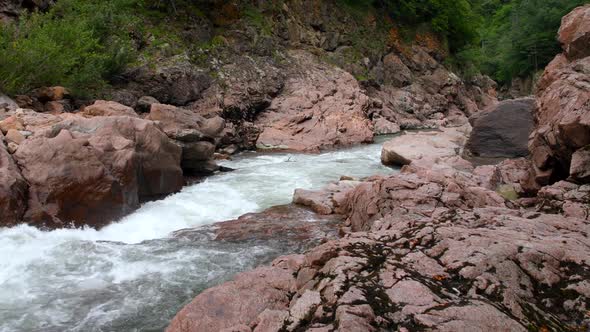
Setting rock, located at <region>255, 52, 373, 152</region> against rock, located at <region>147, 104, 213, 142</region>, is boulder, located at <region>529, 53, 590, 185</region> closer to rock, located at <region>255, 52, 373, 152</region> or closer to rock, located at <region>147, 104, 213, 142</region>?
rock, located at <region>147, 104, 213, 142</region>

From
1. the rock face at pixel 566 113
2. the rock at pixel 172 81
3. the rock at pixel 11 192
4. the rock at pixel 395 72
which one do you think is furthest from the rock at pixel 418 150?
the rock at pixel 395 72

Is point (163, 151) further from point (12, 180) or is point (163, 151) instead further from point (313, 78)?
point (313, 78)

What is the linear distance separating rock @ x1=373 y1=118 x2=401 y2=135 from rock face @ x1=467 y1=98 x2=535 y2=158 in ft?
32.7

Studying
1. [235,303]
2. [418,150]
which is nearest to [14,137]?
[235,303]

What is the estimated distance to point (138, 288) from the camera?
659 centimetres

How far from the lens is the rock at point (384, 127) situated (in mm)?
→ 26369

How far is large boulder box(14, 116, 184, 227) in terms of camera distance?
9078 mm

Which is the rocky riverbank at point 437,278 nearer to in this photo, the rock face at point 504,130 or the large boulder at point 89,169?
the large boulder at point 89,169

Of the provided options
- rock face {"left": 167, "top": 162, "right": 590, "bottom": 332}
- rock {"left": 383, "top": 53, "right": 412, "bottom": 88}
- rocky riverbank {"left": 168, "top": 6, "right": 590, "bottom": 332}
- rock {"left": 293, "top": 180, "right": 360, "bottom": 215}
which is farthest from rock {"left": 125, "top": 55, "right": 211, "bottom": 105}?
rock face {"left": 167, "top": 162, "right": 590, "bottom": 332}

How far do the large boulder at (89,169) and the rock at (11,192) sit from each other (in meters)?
0.16

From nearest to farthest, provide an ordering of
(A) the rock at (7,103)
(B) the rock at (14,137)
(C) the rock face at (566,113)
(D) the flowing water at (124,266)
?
1. (D) the flowing water at (124,266)
2. (C) the rock face at (566,113)
3. (B) the rock at (14,137)
4. (A) the rock at (7,103)

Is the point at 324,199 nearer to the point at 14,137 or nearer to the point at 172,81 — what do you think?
the point at 14,137

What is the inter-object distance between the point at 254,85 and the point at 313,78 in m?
4.33

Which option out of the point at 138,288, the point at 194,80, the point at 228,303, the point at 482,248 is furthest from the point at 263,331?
the point at 194,80
